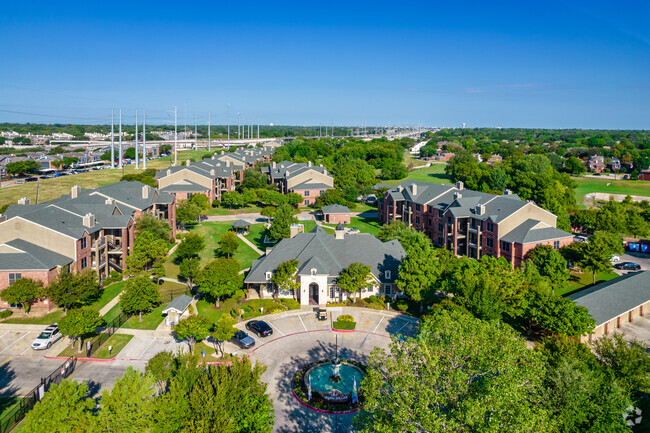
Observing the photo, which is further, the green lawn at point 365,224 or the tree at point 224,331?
the green lawn at point 365,224

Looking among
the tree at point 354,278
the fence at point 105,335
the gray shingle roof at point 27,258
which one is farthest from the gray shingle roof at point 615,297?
the gray shingle roof at point 27,258

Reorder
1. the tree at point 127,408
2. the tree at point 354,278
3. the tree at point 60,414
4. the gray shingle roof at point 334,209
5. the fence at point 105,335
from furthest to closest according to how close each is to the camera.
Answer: the gray shingle roof at point 334,209 < the tree at point 354,278 < the fence at point 105,335 < the tree at point 127,408 < the tree at point 60,414

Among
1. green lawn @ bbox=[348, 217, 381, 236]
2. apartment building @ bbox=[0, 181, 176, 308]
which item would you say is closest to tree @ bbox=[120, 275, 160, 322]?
apartment building @ bbox=[0, 181, 176, 308]

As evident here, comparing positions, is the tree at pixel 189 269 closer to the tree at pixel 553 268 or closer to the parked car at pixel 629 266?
the tree at pixel 553 268

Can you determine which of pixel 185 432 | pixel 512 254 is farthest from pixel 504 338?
pixel 512 254

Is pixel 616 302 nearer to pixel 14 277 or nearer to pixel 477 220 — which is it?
pixel 477 220

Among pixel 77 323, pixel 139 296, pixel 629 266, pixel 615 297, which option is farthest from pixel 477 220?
pixel 77 323
